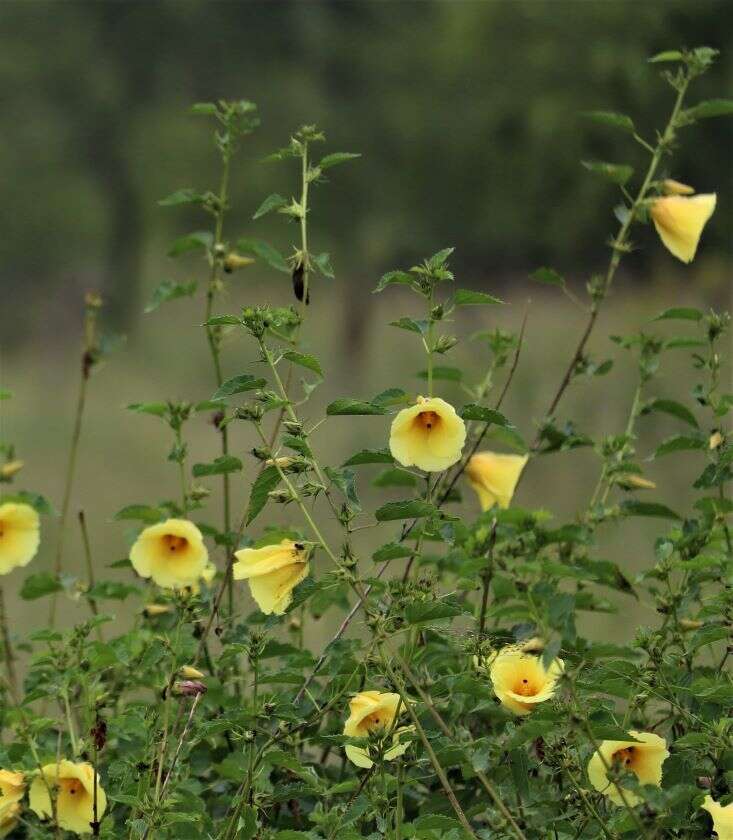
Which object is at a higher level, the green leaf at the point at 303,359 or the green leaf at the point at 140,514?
the green leaf at the point at 303,359

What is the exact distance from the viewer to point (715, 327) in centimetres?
206

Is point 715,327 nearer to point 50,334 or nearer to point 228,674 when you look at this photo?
point 228,674

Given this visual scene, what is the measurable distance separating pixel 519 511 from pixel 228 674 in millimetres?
574

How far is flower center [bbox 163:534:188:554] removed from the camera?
194 cm

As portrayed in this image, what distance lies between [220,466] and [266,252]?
0.45m

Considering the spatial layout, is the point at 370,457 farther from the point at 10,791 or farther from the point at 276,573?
the point at 10,791

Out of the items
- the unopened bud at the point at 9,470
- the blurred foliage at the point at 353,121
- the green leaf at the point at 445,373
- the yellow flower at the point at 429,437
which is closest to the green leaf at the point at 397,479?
the green leaf at the point at 445,373

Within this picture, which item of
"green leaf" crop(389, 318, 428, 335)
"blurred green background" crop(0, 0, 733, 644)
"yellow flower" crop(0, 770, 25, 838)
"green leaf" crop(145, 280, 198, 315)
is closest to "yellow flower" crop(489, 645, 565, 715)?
"green leaf" crop(389, 318, 428, 335)

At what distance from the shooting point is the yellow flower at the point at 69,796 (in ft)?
5.58

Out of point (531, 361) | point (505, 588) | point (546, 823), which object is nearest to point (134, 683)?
point (505, 588)

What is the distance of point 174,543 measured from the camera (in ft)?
6.38

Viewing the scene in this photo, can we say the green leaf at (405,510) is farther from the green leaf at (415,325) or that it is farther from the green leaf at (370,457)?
the green leaf at (415,325)

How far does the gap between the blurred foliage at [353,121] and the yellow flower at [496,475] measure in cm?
1188

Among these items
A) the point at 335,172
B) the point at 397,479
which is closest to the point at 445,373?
the point at 397,479
